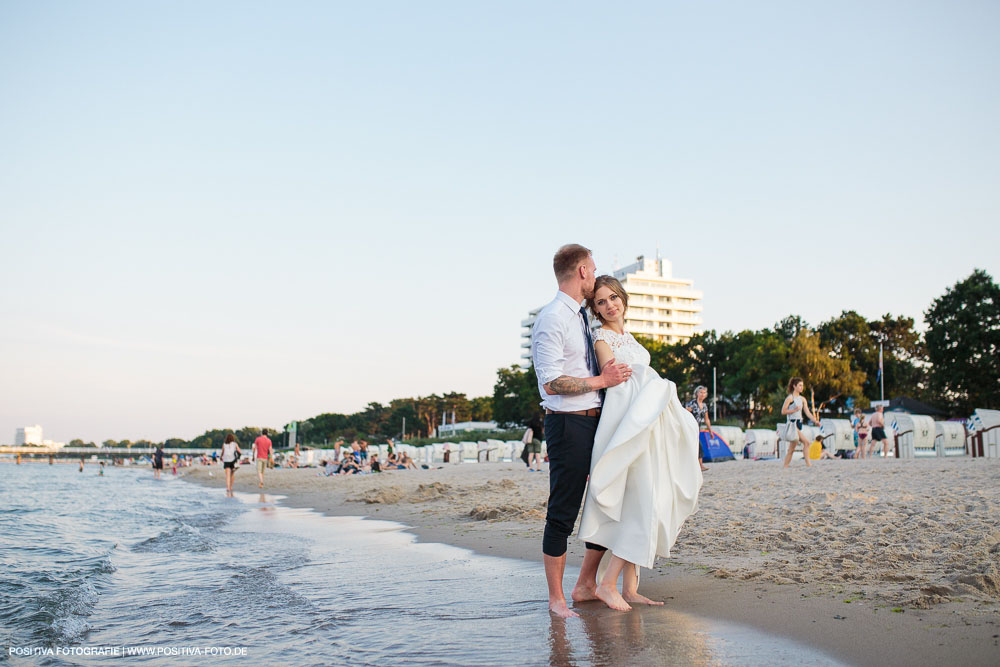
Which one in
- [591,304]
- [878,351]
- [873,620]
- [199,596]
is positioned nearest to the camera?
[873,620]

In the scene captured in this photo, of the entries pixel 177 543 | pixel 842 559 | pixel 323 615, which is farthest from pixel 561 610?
pixel 177 543

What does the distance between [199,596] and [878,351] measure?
205ft

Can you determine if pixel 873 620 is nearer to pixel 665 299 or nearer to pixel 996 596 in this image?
pixel 996 596

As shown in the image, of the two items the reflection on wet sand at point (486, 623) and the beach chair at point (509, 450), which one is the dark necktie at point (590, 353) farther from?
the beach chair at point (509, 450)

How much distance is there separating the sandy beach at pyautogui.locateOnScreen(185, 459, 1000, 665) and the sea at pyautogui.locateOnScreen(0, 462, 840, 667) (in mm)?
313

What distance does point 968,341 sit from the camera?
41312 millimetres

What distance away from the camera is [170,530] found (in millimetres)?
9031

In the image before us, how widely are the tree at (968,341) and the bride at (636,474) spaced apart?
A: 45440mm

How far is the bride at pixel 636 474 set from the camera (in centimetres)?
338

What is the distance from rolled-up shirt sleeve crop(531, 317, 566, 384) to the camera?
3508 millimetres

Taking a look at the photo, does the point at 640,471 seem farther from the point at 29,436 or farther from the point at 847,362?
the point at 29,436

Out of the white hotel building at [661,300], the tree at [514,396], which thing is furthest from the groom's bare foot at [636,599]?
the white hotel building at [661,300]

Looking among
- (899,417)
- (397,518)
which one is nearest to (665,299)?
(899,417)

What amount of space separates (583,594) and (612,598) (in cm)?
26
